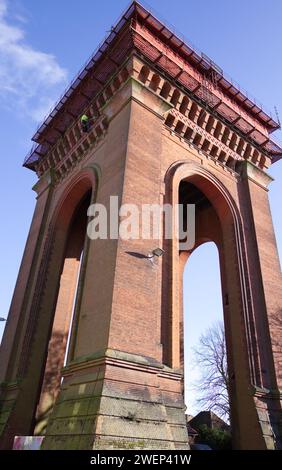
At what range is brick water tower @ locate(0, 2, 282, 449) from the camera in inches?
313

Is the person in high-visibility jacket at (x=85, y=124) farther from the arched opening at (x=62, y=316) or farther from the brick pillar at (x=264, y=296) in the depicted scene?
the brick pillar at (x=264, y=296)

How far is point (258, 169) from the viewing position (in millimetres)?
16203

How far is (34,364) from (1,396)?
1.41 metres

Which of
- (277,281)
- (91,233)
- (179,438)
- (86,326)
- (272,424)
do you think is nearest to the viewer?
(179,438)

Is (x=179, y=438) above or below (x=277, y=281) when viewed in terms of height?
below

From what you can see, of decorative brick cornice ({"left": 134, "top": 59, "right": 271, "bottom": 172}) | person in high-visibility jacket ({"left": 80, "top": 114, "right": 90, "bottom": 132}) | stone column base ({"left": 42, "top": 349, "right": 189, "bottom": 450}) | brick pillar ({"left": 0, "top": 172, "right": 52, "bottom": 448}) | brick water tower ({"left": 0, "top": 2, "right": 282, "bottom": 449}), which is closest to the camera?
stone column base ({"left": 42, "top": 349, "right": 189, "bottom": 450})

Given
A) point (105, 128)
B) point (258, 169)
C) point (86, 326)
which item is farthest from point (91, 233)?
point (258, 169)

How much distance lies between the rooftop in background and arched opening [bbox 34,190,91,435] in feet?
13.4

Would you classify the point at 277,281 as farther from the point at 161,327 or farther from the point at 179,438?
the point at 179,438

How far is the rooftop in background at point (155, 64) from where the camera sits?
13.9 meters

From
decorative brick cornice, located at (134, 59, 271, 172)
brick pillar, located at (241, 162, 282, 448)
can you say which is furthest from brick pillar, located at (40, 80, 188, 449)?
brick pillar, located at (241, 162, 282, 448)

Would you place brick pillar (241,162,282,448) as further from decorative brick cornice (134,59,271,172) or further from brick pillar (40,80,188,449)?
brick pillar (40,80,188,449)
